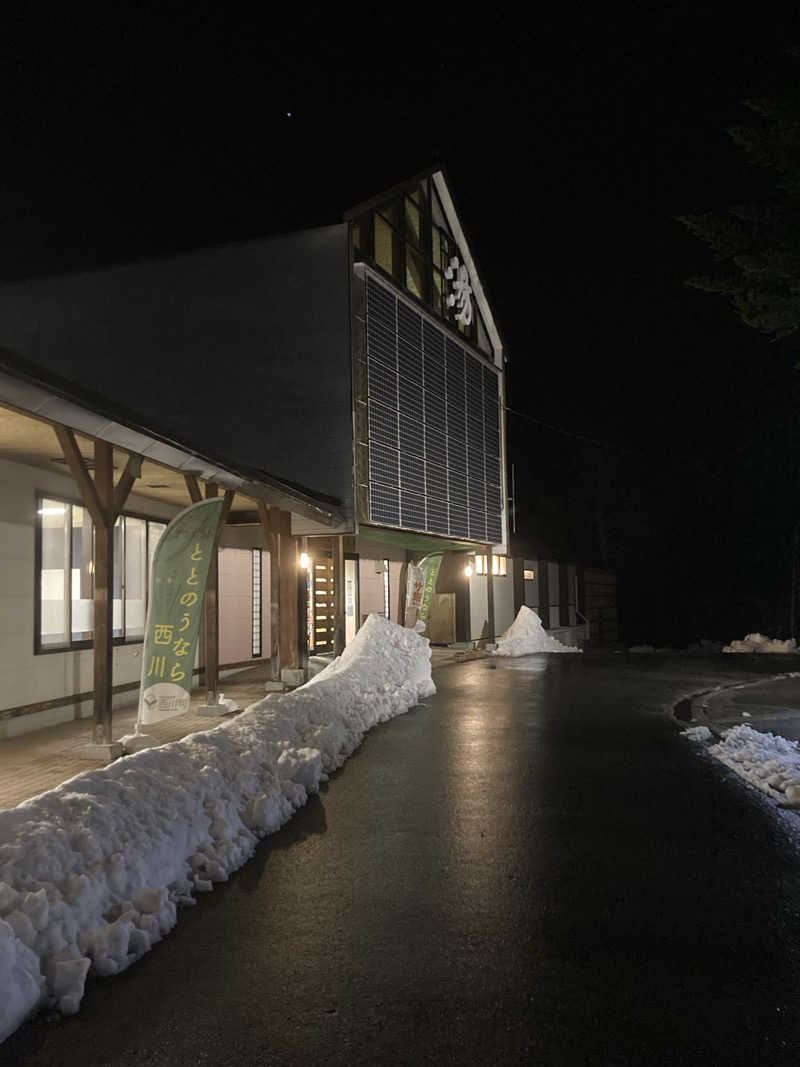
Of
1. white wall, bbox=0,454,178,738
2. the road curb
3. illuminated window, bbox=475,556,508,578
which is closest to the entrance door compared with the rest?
illuminated window, bbox=475,556,508,578

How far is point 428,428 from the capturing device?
22.2 m

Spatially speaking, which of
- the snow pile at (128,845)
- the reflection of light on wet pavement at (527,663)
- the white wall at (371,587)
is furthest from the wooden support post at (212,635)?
the white wall at (371,587)

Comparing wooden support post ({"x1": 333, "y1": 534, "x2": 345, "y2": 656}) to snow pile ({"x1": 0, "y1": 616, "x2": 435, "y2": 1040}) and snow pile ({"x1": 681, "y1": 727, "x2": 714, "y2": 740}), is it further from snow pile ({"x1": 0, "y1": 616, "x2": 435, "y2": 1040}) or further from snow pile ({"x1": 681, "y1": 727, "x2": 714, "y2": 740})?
snow pile ({"x1": 0, "y1": 616, "x2": 435, "y2": 1040})

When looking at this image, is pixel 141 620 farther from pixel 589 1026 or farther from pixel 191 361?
pixel 589 1026

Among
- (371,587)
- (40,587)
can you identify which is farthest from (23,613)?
(371,587)

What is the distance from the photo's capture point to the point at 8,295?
16203mm

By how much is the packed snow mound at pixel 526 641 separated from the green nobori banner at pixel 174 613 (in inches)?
687

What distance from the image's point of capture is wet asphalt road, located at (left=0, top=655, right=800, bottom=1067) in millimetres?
3217

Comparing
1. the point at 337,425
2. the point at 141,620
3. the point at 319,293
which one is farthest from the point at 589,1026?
the point at 319,293

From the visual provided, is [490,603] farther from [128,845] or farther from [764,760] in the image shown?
[128,845]

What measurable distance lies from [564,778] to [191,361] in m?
12.9

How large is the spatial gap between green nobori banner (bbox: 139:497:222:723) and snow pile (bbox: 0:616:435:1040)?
1.30 m

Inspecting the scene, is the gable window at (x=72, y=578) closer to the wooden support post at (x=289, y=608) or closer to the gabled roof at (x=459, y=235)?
the wooden support post at (x=289, y=608)

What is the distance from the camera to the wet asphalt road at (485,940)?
10.6ft
